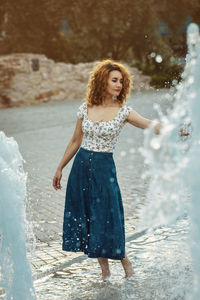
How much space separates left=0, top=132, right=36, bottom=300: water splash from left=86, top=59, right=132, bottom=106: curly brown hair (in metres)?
1.02

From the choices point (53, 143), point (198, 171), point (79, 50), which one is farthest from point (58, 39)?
point (198, 171)

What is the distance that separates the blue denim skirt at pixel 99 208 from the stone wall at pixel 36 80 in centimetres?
1984

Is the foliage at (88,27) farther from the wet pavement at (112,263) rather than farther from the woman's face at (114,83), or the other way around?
the woman's face at (114,83)

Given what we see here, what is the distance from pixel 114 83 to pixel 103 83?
3.6 inches

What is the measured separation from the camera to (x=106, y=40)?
123 ft

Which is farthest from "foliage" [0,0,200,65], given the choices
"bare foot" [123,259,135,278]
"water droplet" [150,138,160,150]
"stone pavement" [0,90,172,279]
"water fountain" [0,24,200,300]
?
"water droplet" [150,138,160,150]

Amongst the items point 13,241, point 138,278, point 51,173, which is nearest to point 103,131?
point 13,241

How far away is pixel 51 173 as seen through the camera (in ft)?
29.9

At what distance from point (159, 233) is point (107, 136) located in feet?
5.83

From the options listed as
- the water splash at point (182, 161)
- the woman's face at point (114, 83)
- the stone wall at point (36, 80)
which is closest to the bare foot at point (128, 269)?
the water splash at point (182, 161)

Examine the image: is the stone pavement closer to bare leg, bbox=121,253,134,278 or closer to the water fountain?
bare leg, bbox=121,253,134,278

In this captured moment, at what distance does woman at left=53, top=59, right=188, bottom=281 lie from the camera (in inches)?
161

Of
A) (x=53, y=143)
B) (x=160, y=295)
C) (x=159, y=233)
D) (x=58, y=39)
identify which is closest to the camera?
(x=160, y=295)

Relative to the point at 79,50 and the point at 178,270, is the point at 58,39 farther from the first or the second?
the point at 178,270
